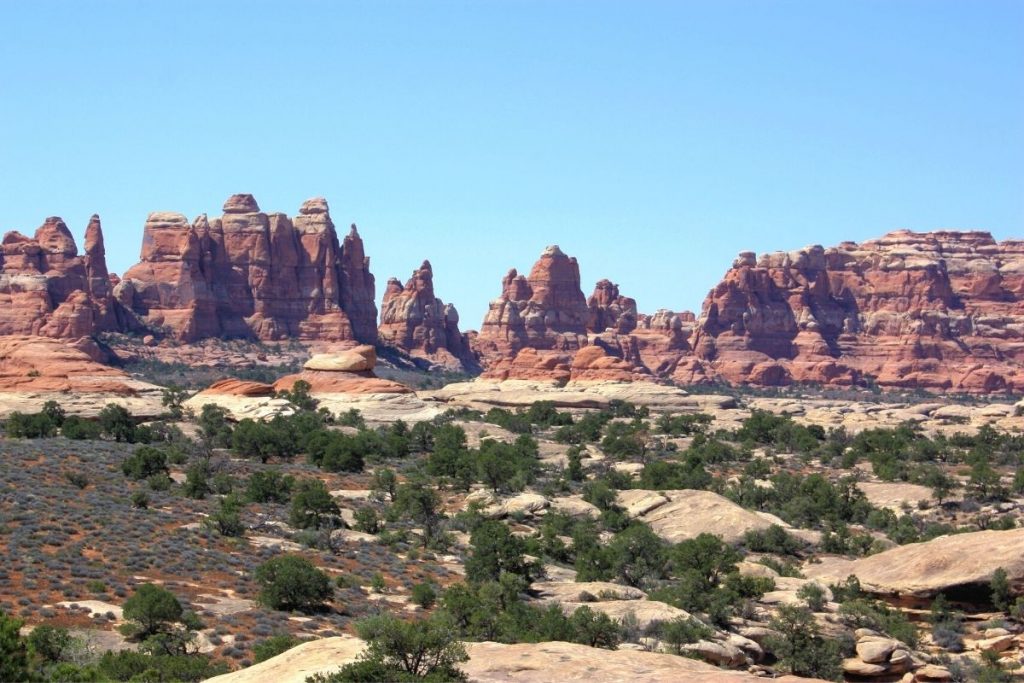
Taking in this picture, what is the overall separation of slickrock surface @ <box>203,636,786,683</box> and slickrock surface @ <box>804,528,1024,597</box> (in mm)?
19179

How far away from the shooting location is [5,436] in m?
71.3

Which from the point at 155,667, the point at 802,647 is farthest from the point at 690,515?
the point at 155,667

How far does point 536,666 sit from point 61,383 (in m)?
71.4

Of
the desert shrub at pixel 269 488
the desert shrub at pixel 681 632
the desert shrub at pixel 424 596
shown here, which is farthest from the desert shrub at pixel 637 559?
the desert shrub at pixel 269 488

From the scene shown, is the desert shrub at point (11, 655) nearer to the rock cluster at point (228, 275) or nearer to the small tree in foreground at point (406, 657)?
the small tree in foreground at point (406, 657)

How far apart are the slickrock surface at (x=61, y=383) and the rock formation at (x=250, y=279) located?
231 ft

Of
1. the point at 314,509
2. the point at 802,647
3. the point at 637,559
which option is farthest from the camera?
the point at 314,509

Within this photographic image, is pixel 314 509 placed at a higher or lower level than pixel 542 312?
lower

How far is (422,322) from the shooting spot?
7584 inches

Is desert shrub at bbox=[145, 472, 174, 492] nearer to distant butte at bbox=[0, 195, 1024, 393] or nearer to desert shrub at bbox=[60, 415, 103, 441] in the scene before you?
desert shrub at bbox=[60, 415, 103, 441]

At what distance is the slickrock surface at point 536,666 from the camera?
19750 millimetres

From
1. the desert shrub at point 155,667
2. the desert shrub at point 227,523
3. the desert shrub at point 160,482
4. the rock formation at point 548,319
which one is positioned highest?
the rock formation at point 548,319

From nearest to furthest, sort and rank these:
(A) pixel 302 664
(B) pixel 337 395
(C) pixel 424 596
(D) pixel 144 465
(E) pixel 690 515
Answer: (A) pixel 302 664, (C) pixel 424 596, (E) pixel 690 515, (D) pixel 144 465, (B) pixel 337 395

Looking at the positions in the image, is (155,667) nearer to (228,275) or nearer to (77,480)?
(77,480)
